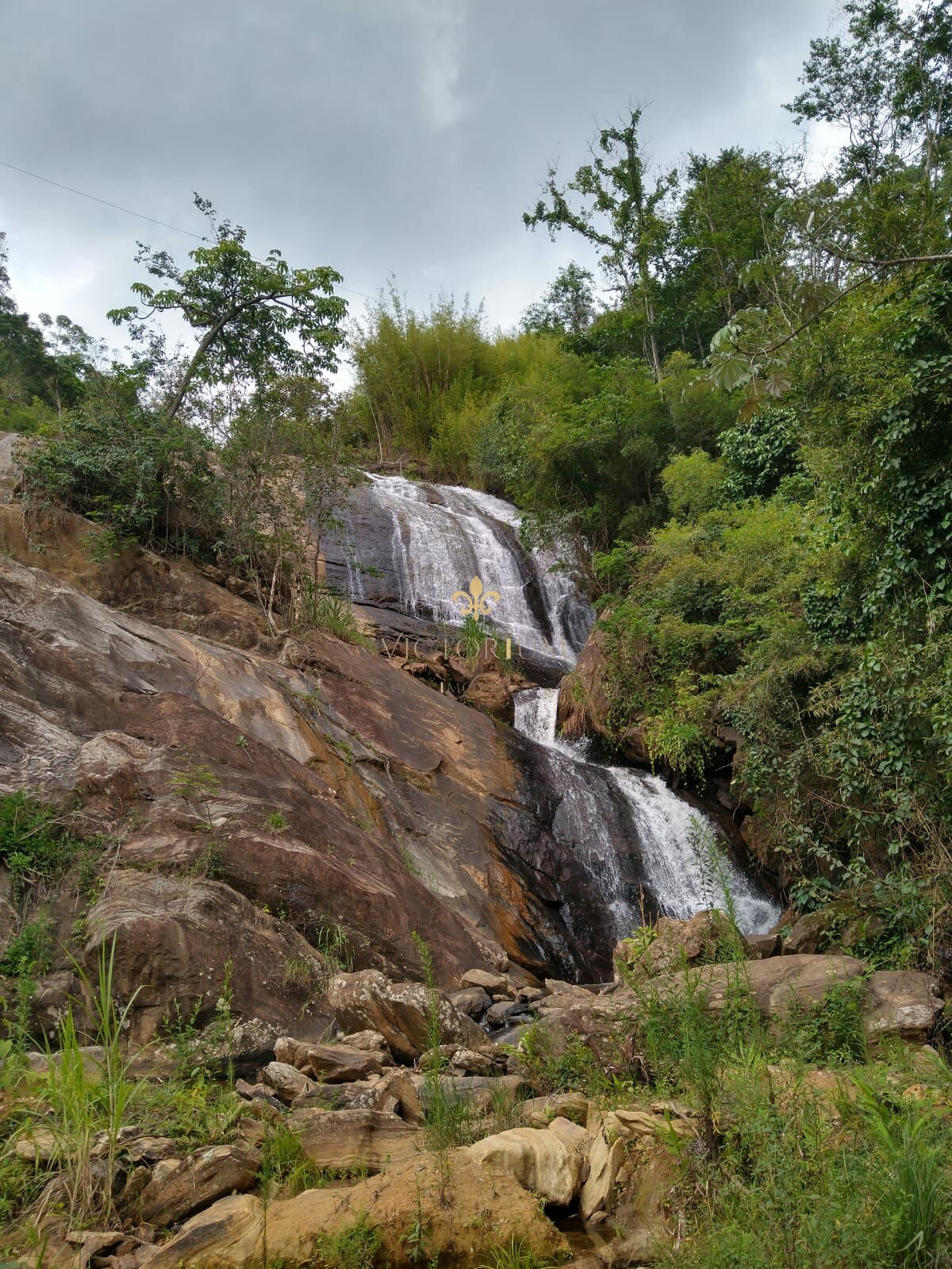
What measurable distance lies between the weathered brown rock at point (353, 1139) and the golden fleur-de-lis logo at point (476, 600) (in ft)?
41.7

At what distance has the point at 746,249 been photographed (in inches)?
837

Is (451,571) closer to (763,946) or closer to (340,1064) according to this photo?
(763,946)

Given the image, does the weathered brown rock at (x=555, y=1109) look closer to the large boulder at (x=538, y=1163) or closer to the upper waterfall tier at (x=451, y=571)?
the large boulder at (x=538, y=1163)

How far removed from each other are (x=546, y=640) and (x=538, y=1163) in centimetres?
1332

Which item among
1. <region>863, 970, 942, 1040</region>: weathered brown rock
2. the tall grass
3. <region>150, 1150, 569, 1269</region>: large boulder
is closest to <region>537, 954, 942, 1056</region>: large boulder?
<region>863, 970, 942, 1040</region>: weathered brown rock

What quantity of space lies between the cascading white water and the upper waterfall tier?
14.4ft

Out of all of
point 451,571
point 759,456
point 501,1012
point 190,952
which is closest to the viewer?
point 190,952

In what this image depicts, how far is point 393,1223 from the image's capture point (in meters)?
2.50

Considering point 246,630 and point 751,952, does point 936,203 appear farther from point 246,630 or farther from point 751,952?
point 246,630

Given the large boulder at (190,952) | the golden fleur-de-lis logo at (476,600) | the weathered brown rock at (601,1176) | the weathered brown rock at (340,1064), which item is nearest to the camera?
the weathered brown rock at (601,1176)

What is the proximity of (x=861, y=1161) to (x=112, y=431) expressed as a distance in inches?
421

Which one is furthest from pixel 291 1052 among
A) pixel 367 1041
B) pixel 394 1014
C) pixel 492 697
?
pixel 492 697

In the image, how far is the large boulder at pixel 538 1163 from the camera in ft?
9.48

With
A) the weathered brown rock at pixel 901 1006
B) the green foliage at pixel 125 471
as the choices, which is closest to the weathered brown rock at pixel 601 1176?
the weathered brown rock at pixel 901 1006
